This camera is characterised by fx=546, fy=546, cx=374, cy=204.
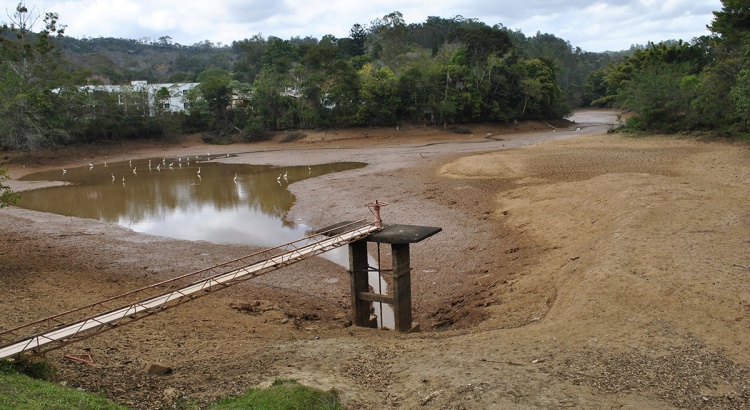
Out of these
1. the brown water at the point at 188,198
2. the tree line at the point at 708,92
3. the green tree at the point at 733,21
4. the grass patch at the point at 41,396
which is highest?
the green tree at the point at 733,21

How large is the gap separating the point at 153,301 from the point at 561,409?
6.72m

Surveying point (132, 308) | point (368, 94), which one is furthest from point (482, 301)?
point (368, 94)

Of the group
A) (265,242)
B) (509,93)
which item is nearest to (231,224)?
(265,242)

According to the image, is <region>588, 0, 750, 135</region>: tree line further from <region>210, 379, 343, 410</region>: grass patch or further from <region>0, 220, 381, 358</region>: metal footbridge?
<region>210, 379, 343, 410</region>: grass patch

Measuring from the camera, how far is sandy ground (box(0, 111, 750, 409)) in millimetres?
7027

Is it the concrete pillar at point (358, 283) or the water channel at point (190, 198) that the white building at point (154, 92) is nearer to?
the water channel at point (190, 198)

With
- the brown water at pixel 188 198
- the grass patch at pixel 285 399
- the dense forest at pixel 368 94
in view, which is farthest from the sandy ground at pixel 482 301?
the dense forest at pixel 368 94

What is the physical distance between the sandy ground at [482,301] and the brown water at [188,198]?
1621mm

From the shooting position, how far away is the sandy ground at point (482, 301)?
23.1 ft

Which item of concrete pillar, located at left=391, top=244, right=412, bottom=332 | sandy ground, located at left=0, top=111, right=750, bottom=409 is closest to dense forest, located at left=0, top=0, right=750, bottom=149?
sandy ground, located at left=0, top=111, right=750, bottom=409

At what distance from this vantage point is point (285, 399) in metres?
6.32

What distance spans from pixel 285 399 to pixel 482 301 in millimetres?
7392

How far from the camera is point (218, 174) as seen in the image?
38.1m

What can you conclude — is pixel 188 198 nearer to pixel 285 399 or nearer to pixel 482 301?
pixel 482 301
